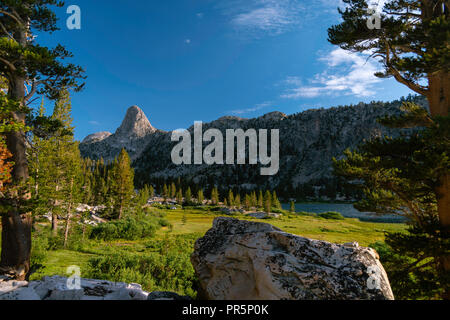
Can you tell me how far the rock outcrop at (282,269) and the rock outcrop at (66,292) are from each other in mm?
1253

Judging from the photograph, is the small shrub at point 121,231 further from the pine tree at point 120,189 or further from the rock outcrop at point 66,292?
the rock outcrop at point 66,292

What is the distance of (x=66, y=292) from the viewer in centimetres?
464

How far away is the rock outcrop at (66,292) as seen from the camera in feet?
14.9

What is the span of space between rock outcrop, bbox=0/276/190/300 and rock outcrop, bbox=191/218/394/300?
4.11 ft

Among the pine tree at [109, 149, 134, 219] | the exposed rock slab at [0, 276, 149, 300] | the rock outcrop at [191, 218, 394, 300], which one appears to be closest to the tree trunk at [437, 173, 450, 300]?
the rock outcrop at [191, 218, 394, 300]

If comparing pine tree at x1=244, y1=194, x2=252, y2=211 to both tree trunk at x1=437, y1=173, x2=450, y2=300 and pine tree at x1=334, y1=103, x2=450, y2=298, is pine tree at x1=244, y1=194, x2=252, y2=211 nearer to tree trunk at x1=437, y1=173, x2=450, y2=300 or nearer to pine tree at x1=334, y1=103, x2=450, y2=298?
pine tree at x1=334, y1=103, x2=450, y2=298

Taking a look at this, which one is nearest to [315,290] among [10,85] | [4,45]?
[4,45]

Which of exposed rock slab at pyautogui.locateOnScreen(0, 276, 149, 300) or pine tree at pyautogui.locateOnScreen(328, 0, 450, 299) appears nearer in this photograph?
exposed rock slab at pyautogui.locateOnScreen(0, 276, 149, 300)

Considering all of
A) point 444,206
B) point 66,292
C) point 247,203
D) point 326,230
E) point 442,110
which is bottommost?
point 247,203

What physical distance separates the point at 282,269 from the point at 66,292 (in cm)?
477

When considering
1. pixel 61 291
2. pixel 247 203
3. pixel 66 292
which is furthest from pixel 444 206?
pixel 247 203

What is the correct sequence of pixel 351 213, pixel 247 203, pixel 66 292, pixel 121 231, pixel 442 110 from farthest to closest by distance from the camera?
pixel 247 203 → pixel 351 213 → pixel 121 231 → pixel 442 110 → pixel 66 292

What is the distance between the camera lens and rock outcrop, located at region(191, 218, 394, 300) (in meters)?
3.72

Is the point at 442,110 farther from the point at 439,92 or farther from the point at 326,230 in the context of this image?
the point at 326,230
